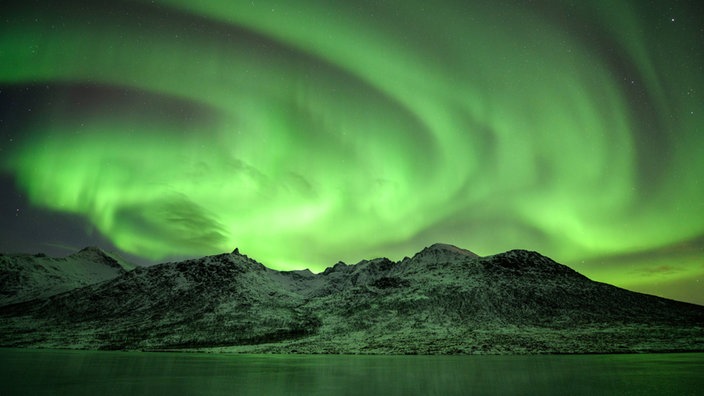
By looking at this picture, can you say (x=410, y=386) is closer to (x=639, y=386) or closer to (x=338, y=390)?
(x=338, y=390)

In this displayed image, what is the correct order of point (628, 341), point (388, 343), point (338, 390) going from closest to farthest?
point (338, 390) → point (628, 341) → point (388, 343)

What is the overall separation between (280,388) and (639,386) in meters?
32.6

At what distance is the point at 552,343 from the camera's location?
171 metres

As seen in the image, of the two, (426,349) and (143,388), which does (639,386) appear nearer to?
(143,388)

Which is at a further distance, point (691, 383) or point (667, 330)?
point (667, 330)

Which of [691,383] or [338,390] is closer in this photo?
[338,390]

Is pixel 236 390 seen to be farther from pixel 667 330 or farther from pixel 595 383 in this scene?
pixel 667 330

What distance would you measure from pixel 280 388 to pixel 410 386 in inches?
473

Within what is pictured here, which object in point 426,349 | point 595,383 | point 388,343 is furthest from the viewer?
point 388,343

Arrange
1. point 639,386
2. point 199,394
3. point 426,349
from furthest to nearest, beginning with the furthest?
point 426,349, point 639,386, point 199,394

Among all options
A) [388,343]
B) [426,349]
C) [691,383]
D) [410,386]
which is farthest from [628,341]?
[410,386]

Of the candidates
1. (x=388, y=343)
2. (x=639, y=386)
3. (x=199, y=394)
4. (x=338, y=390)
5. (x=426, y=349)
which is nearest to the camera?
(x=199, y=394)

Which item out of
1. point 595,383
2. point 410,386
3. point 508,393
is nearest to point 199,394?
point 410,386

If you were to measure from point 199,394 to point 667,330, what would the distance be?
776ft
